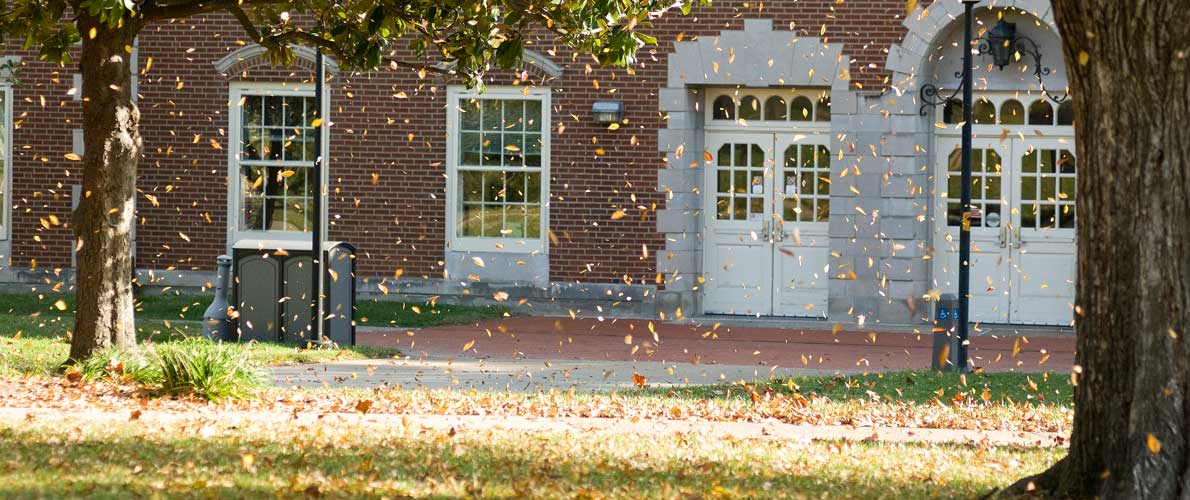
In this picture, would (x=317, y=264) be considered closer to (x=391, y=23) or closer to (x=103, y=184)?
(x=103, y=184)

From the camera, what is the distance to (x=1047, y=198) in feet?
55.8

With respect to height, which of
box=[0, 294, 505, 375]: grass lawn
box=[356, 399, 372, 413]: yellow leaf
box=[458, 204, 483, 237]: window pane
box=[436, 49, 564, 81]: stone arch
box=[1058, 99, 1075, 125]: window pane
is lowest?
box=[356, 399, 372, 413]: yellow leaf

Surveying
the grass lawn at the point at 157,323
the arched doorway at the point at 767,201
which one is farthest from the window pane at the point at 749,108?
the grass lawn at the point at 157,323

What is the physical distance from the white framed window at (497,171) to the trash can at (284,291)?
4.49 metres

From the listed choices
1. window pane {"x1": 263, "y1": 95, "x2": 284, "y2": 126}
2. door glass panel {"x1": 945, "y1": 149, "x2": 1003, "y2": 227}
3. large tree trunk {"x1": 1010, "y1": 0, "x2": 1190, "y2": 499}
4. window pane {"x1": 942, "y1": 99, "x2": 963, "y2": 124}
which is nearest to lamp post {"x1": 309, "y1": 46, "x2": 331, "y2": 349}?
window pane {"x1": 263, "y1": 95, "x2": 284, "y2": 126}

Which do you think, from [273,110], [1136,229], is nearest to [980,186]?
[273,110]

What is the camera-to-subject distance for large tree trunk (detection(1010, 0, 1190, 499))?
5.55m

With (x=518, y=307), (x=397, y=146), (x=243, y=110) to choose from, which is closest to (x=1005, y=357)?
(x=518, y=307)

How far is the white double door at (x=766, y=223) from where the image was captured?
1738cm

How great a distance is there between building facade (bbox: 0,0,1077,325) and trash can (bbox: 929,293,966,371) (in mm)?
4702

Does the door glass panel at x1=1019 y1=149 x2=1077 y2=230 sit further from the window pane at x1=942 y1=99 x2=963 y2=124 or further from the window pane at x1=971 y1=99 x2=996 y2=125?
the window pane at x1=942 y1=99 x2=963 y2=124

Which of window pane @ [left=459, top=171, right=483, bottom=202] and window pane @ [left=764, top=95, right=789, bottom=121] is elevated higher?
window pane @ [left=764, top=95, right=789, bottom=121]

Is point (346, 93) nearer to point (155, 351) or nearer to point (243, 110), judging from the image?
point (243, 110)

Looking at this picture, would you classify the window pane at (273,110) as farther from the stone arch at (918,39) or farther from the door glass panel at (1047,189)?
the door glass panel at (1047,189)
